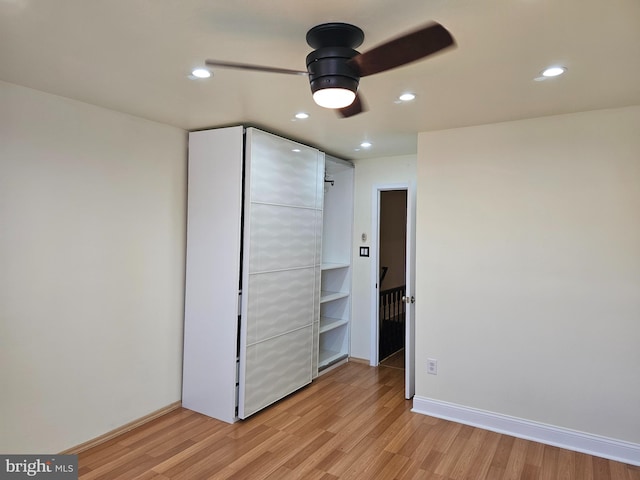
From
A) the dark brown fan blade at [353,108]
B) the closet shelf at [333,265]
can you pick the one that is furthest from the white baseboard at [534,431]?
the dark brown fan blade at [353,108]

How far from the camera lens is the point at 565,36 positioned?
6.02 feet

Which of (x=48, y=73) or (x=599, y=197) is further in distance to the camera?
(x=599, y=197)

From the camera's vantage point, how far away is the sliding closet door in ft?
11.1

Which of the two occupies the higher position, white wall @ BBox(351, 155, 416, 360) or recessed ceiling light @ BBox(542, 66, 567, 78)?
recessed ceiling light @ BBox(542, 66, 567, 78)

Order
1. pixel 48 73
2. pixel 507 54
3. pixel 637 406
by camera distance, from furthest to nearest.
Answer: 1. pixel 637 406
2. pixel 48 73
3. pixel 507 54

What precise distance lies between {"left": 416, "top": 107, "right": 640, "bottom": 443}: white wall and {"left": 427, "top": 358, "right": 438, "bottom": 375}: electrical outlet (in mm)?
42

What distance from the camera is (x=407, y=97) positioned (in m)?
2.67

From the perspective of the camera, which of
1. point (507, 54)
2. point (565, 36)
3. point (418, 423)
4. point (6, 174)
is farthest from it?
point (418, 423)

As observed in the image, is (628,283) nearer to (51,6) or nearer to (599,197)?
(599,197)

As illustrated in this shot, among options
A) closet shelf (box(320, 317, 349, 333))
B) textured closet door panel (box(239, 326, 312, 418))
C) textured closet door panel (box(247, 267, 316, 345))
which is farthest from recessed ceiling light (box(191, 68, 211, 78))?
closet shelf (box(320, 317, 349, 333))

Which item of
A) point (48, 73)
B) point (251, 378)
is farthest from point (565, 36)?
point (251, 378)

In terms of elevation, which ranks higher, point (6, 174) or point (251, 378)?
point (6, 174)

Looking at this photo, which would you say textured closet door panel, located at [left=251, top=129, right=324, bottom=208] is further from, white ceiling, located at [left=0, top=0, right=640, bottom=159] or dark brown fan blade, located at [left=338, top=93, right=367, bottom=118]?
dark brown fan blade, located at [left=338, top=93, right=367, bottom=118]

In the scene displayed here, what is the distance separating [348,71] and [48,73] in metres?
1.91
